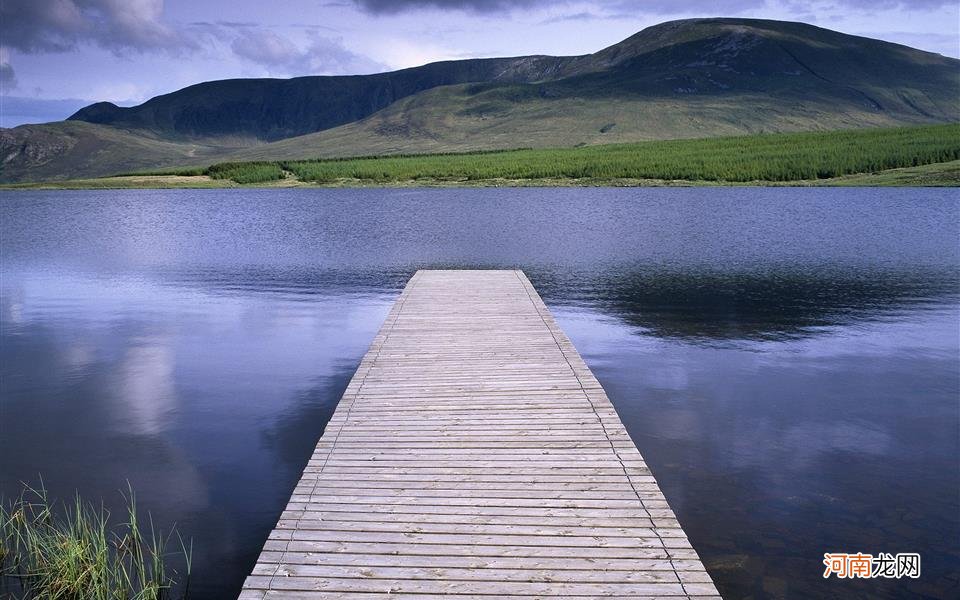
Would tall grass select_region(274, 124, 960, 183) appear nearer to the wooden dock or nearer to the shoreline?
the shoreline

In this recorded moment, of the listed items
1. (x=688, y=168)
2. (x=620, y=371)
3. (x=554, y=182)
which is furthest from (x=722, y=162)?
(x=620, y=371)

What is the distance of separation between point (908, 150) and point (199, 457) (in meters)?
93.7

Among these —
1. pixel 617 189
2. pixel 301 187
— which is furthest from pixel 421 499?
pixel 301 187

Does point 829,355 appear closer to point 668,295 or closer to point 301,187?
point 668,295

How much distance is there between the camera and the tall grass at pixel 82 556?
23.0ft

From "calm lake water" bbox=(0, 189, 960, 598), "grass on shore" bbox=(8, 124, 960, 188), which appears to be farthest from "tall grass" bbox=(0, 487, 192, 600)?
"grass on shore" bbox=(8, 124, 960, 188)

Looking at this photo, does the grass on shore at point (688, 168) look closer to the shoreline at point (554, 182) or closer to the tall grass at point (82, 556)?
the shoreline at point (554, 182)

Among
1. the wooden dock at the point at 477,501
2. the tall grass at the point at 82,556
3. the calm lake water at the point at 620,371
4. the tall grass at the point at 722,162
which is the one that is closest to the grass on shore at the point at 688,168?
the tall grass at the point at 722,162

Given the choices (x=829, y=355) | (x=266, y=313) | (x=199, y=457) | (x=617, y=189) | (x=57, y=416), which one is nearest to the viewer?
(x=199, y=457)

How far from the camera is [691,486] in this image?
9.55 m

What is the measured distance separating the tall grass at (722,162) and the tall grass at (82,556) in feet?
249

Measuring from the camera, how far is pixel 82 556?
23.5 ft

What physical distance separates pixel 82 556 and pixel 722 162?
3502 inches

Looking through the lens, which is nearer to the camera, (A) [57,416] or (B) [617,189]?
(A) [57,416]
